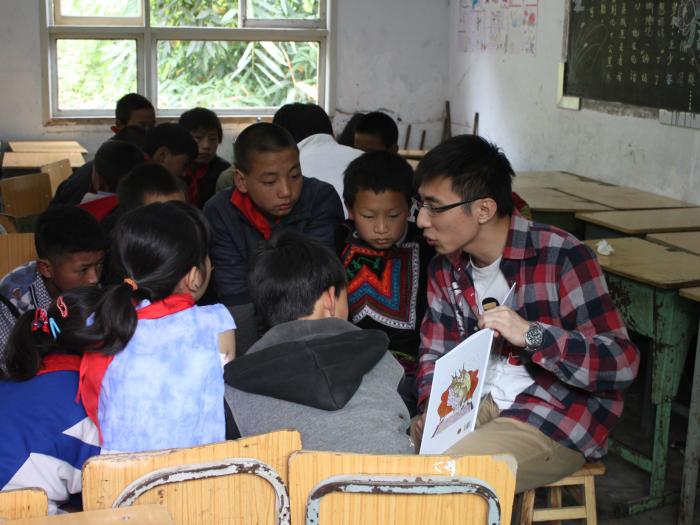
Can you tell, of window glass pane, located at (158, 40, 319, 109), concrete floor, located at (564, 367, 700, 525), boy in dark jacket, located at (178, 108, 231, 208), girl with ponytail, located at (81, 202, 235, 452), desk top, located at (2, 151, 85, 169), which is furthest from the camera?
window glass pane, located at (158, 40, 319, 109)

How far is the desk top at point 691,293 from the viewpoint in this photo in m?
2.66

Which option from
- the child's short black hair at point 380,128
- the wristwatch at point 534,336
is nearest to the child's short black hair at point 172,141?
the child's short black hair at point 380,128

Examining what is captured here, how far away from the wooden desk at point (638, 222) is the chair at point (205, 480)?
2484mm

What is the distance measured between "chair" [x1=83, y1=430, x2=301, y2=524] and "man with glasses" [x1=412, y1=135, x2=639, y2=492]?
0.65 meters

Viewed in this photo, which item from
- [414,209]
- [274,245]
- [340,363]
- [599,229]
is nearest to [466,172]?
[274,245]

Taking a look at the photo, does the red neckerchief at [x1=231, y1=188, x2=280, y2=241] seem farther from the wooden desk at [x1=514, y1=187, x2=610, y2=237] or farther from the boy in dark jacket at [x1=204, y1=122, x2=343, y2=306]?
the wooden desk at [x1=514, y1=187, x2=610, y2=237]

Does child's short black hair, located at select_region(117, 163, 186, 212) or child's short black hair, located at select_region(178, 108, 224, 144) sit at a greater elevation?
child's short black hair, located at select_region(178, 108, 224, 144)

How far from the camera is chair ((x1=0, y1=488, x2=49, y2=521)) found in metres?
1.23

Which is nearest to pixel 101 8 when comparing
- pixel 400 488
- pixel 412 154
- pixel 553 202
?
pixel 412 154

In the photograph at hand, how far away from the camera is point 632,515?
2.91m

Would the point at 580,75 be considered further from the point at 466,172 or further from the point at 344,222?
the point at 466,172

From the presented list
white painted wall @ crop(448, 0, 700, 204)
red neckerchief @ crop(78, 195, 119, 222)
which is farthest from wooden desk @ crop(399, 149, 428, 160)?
red neckerchief @ crop(78, 195, 119, 222)

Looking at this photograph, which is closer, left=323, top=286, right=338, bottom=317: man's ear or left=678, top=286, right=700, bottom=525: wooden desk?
left=323, top=286, right=338, bottom=317: man's ear

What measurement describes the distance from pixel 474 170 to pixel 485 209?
→ 0.31ft
